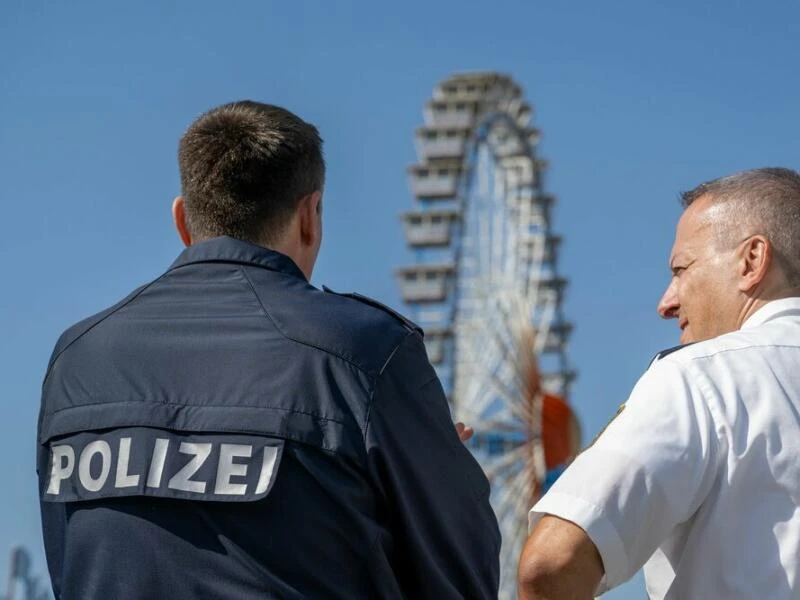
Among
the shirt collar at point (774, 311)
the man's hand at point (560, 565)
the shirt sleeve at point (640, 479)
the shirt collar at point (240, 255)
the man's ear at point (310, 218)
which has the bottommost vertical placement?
the man's hand at point (560, 565)

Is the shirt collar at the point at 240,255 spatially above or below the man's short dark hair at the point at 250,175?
below

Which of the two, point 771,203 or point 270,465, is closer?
point 270,465

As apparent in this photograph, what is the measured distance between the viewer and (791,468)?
2570 mm

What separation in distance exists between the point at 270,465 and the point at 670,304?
3.48ft

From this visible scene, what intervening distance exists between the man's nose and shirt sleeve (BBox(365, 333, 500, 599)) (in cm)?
72

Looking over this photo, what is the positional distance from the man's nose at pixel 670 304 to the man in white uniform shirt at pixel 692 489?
0.30 m

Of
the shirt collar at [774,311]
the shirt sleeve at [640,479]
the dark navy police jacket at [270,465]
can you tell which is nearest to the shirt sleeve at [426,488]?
the dark navy police jacket at [270,465]

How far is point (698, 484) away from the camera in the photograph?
252 centimetres

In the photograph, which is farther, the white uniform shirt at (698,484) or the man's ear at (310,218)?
the man's ear at (310,218)

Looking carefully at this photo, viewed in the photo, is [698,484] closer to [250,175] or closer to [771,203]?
[771,203]

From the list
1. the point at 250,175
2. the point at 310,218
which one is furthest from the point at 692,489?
the point at 250,175

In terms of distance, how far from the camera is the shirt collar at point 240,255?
8.80 ft

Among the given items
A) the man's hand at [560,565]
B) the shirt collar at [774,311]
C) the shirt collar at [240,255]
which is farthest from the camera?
the shirt collar at [774,311]

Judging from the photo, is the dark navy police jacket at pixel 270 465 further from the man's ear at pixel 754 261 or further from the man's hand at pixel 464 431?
the man's ear at pixel 754 261
